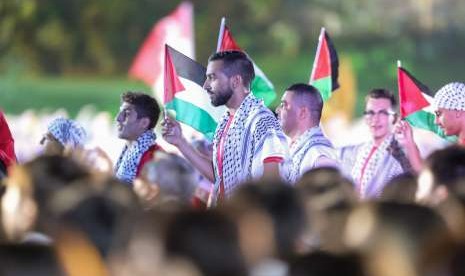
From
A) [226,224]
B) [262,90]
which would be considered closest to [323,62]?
[262,90]

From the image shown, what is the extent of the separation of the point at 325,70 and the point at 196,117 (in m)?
1.18

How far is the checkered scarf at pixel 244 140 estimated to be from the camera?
6.98 m

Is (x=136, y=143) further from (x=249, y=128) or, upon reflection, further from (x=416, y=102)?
(x=416, y=102)

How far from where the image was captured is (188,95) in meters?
8.70

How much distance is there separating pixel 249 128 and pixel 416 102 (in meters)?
2.39

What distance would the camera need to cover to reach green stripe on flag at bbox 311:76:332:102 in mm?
9242

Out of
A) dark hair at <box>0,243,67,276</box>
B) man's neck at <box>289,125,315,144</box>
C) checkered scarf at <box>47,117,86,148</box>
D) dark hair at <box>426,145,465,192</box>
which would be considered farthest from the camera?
checkered scarf at <box>47,117,86,148</box>

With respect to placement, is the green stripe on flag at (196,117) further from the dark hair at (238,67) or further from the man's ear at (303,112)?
the dark hair at (238,67)

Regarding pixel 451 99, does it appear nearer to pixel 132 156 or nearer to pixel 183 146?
pixel 183 146

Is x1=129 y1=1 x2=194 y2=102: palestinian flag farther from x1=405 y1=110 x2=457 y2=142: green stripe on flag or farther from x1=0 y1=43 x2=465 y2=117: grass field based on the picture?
x1=405 y1=110 x2=457 y2=142: green stripe on flag

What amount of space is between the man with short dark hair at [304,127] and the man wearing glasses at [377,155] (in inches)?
11.1

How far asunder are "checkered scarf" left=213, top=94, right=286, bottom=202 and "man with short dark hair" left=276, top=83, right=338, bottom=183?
0.55m

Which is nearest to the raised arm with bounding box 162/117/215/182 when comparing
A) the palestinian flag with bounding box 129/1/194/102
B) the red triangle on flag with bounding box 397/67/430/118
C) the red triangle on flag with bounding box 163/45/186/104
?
the red triangle on flag with bounding box 163/45/186/104

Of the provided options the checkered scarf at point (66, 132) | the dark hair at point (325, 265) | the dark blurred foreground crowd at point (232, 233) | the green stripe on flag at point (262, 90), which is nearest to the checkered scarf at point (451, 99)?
the green stripe on flag at point (262, 90)
